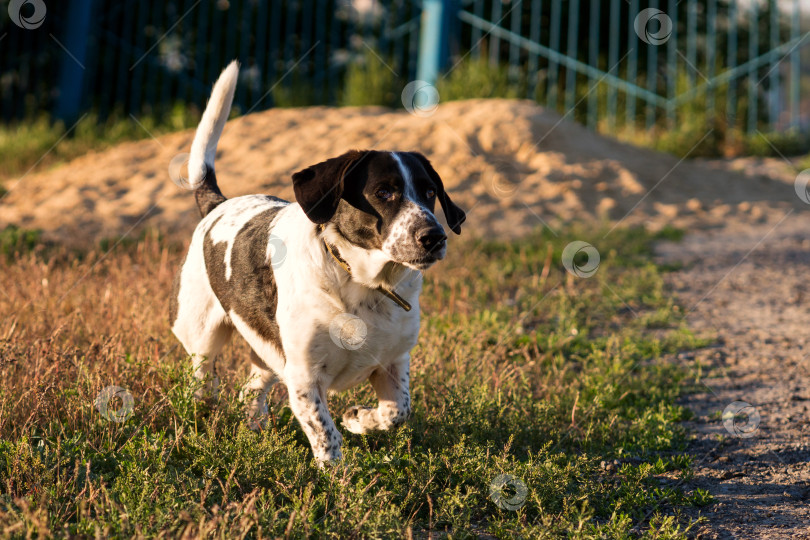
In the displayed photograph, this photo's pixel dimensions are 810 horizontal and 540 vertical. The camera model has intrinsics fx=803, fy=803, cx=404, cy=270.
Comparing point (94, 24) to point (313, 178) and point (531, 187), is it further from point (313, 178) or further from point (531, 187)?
point (313, 178)

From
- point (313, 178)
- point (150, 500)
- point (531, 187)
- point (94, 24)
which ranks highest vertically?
point (313, 178)

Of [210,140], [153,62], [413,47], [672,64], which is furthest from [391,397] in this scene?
[153,62]

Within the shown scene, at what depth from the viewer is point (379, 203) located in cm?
324

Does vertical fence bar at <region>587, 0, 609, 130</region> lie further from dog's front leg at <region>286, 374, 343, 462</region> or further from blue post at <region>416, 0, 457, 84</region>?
dog's front leg at <region>286, 374, 343, 462</region>

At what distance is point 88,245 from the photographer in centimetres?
729

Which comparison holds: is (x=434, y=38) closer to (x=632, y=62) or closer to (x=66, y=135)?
(x=632, y=62)

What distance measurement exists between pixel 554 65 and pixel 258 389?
942cm

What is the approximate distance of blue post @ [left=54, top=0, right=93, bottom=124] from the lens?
38.6 ft

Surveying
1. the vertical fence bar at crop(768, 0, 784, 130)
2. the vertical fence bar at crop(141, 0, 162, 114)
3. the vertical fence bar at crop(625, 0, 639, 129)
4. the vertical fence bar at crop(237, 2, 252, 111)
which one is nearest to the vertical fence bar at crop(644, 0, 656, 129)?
the vertical fence bar at crop(625, 0, 639, 129)

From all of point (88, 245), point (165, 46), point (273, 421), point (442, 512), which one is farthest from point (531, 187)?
point (165, 46)

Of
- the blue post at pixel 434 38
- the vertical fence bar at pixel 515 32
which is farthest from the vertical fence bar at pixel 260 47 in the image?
the vertical fence bar at pixel 515 32

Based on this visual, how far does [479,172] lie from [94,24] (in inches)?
299

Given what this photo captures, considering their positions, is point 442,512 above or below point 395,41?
above

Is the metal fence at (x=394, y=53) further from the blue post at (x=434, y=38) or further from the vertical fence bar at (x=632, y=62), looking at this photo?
the blue post at (x=434, y=38)
